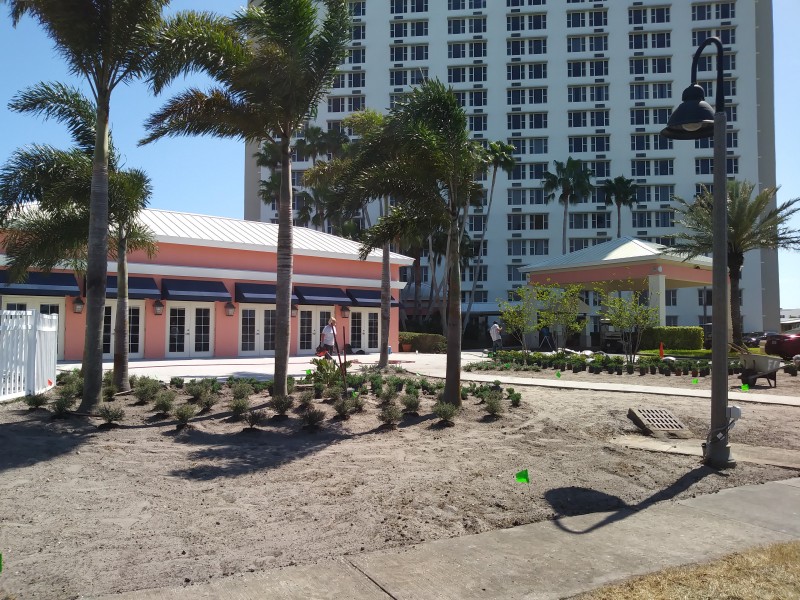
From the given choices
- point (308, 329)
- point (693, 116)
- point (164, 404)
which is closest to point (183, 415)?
point (164, 404)

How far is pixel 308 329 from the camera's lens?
97.9 ft

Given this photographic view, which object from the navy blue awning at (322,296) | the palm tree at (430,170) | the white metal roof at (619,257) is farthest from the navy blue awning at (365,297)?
the palm tree at (430,170)

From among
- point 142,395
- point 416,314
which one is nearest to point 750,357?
point 142,395

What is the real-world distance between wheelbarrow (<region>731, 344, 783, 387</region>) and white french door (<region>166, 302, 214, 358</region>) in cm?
1914

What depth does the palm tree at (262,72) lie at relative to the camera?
450 inches

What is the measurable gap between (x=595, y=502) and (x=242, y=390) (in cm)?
714

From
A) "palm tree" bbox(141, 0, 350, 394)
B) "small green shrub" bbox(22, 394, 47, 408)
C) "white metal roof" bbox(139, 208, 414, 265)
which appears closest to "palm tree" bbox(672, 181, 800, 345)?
"white metal roof" bbox(139, 208, 414, 265)

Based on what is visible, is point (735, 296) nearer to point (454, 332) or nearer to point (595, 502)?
point (454, 332)

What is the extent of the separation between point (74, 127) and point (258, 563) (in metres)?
11.8

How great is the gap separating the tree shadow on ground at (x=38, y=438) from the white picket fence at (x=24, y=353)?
128 centimetres

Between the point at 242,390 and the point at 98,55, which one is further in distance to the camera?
the point at 242,390

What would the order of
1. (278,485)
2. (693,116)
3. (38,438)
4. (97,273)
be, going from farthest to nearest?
(97,273), (693,116), (38,438), (278,485)

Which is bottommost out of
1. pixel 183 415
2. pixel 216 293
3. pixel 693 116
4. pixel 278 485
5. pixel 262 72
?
pixel 278 485

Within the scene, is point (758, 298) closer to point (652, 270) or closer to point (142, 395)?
point (652, 270)
